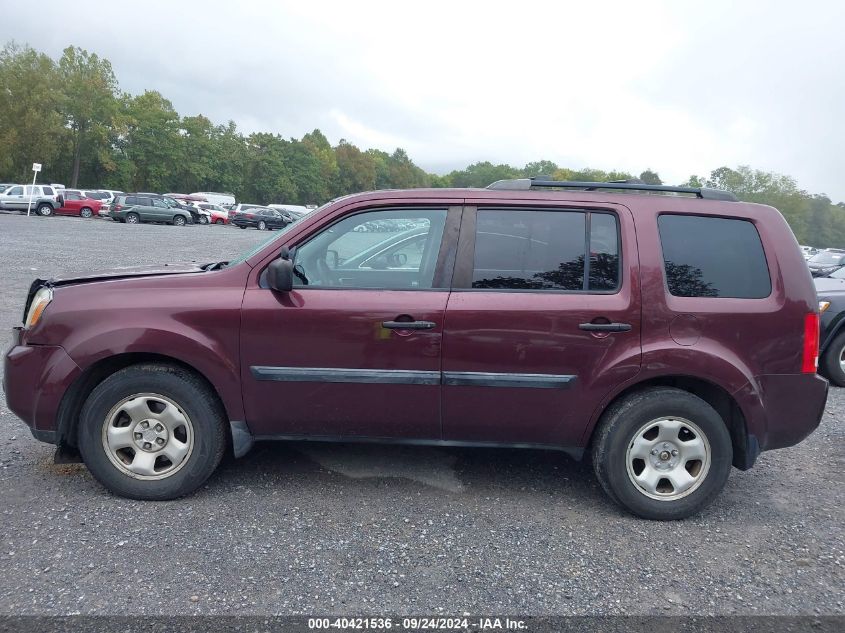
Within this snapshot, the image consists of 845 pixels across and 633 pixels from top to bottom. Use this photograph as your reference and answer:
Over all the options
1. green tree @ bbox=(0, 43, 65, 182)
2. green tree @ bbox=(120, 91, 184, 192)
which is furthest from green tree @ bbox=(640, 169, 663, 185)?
green tree @ bbox=(120, 91, 184, 192)

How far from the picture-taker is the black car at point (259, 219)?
4138cm

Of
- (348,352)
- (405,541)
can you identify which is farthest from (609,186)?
(405,541)

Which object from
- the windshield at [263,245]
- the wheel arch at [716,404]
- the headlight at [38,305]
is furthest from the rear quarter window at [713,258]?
the headlight at [38,305]

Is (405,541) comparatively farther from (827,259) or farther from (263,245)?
(827,259)

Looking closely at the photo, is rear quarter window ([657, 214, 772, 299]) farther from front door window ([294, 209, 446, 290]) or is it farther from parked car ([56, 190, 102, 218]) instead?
parked car ([56, 190, 102, 218])

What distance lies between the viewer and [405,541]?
3.33 meters

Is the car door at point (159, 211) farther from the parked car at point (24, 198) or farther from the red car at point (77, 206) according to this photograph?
Result: the parked car at point (24, 198)

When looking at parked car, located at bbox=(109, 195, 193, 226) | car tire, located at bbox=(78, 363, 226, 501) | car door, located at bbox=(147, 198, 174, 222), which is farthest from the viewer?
car door, located at bbox=(147, 198, 174, 222)

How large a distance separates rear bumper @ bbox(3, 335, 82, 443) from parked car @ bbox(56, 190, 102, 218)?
124ft

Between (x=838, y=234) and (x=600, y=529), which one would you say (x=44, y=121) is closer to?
(x=600, y=529)

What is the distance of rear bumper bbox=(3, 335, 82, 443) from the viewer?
3607 mm

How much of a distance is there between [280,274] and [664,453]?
7.63 ft

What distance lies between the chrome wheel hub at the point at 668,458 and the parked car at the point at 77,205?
130ft

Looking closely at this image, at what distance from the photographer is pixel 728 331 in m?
3.57
